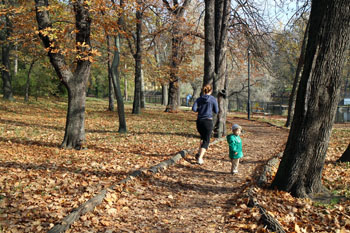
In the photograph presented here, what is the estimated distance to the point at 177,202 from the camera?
4.91 meters

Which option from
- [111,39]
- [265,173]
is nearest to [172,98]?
[111,39]

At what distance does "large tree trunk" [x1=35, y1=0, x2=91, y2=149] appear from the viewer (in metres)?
7.50

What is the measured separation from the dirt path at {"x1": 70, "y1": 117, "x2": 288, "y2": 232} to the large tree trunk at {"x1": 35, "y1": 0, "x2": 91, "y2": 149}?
10.6 feet

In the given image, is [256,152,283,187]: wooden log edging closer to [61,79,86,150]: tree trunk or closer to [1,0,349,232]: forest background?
[1,0,349,232]: forest background

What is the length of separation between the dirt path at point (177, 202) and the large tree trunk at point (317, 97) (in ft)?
4.14

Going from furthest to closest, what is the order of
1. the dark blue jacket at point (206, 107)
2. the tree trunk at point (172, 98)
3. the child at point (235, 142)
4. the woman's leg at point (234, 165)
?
the tree trunk at point (172, 98) → the dark blue jacket at point (206, 107) → the woman's leg at point (234, 165) → the child at point (235, 142)

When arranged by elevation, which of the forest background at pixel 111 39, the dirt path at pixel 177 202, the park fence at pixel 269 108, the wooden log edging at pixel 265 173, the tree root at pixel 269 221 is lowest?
the dirt path at pixel 177 202

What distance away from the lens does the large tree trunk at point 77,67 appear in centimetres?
750

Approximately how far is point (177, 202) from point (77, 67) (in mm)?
5161

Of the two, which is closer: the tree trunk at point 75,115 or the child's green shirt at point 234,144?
the child's green shirt at point 234,144

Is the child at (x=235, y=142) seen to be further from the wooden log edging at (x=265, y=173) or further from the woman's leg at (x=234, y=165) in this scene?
the wooden log edging at (x=265, y=173)

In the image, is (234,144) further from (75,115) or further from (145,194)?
(75,115)

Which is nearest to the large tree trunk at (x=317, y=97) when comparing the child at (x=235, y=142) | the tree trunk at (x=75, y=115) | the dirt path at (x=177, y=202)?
the dirt path at (x=177, y=202)

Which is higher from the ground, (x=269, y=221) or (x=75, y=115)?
(x=75, y=115)
